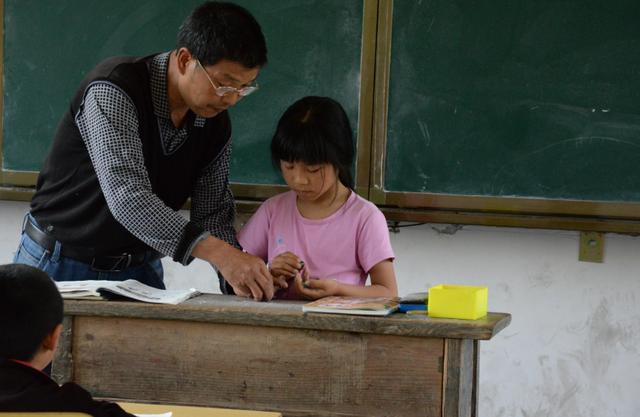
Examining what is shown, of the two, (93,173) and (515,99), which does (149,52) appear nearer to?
(93,173)

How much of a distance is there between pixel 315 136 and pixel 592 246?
1273 millimetres

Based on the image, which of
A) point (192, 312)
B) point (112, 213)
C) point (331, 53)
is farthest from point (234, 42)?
point (331, 53)

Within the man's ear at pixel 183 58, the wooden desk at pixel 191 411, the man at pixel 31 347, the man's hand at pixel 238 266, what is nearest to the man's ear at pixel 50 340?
the man at pixel 31 347

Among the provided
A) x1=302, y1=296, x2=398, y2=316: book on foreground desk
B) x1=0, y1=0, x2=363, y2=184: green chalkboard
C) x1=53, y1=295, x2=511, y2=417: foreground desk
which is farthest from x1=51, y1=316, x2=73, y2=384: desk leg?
x1=0, y1=0, x2=363, y2=184: green chalkboard

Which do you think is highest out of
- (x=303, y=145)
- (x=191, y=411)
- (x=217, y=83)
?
(x=217, y=83)

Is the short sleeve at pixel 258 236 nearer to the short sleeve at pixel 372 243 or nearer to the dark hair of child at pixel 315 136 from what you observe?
the dark hair of child at pixel 315 136

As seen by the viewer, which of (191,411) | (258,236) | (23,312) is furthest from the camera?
(258,236)

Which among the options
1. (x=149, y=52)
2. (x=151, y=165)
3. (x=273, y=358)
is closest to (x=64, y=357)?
(x=273, y=358)

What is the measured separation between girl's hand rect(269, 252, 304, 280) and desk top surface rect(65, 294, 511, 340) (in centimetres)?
25

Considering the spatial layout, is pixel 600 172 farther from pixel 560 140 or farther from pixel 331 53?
pixel 331 53

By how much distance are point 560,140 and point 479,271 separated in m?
0.57

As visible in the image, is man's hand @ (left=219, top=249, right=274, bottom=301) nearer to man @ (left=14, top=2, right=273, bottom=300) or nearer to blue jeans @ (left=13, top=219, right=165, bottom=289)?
man @ (left=14, top=2, right=273, bottom=300)

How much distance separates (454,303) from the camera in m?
2.22

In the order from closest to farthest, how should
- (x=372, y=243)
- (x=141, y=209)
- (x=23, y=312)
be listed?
1. (x=23, y=312)
2. (x=141, y=209)
3. (x=372, y=243)
